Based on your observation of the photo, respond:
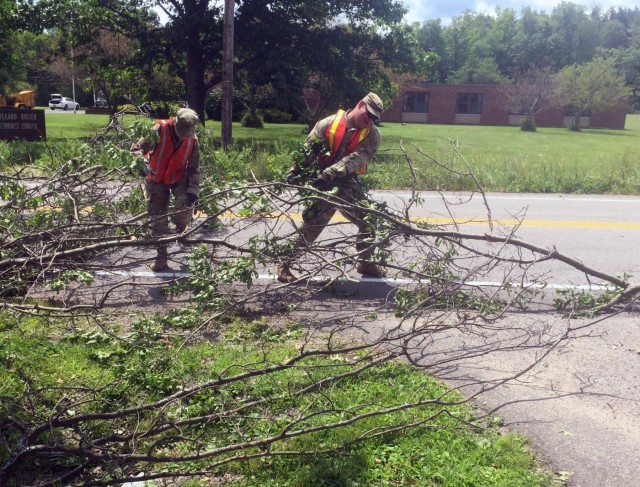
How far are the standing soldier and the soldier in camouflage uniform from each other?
1.01m

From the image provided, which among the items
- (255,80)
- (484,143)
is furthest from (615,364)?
(484,143)

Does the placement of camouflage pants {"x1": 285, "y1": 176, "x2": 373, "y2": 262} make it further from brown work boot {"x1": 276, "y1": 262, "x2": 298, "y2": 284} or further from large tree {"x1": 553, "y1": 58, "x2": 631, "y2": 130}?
large tree {"x1": 553, "y1": 58, "x2": 631, "y2": 130}

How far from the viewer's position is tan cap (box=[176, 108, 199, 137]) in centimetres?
596

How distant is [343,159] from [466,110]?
54.3m

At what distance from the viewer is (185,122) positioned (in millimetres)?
5977

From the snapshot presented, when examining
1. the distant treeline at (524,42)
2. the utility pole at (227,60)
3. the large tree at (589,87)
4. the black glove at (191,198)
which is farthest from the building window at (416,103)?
the black glove at (191,198)

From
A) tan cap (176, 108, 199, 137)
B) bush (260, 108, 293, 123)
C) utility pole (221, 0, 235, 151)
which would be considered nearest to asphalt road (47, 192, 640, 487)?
tan cap (176, 108, 199, 137)

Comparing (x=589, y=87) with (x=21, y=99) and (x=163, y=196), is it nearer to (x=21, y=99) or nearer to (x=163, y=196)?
(x=21, y=99)

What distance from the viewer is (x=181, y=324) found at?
185 inches

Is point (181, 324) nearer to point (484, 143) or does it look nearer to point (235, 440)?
point (235, 440)

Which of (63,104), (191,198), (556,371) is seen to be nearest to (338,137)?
(191,198)

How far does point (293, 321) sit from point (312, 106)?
4015cm

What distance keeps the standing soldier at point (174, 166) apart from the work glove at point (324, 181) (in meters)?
1.17

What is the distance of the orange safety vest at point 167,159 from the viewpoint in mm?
6242
